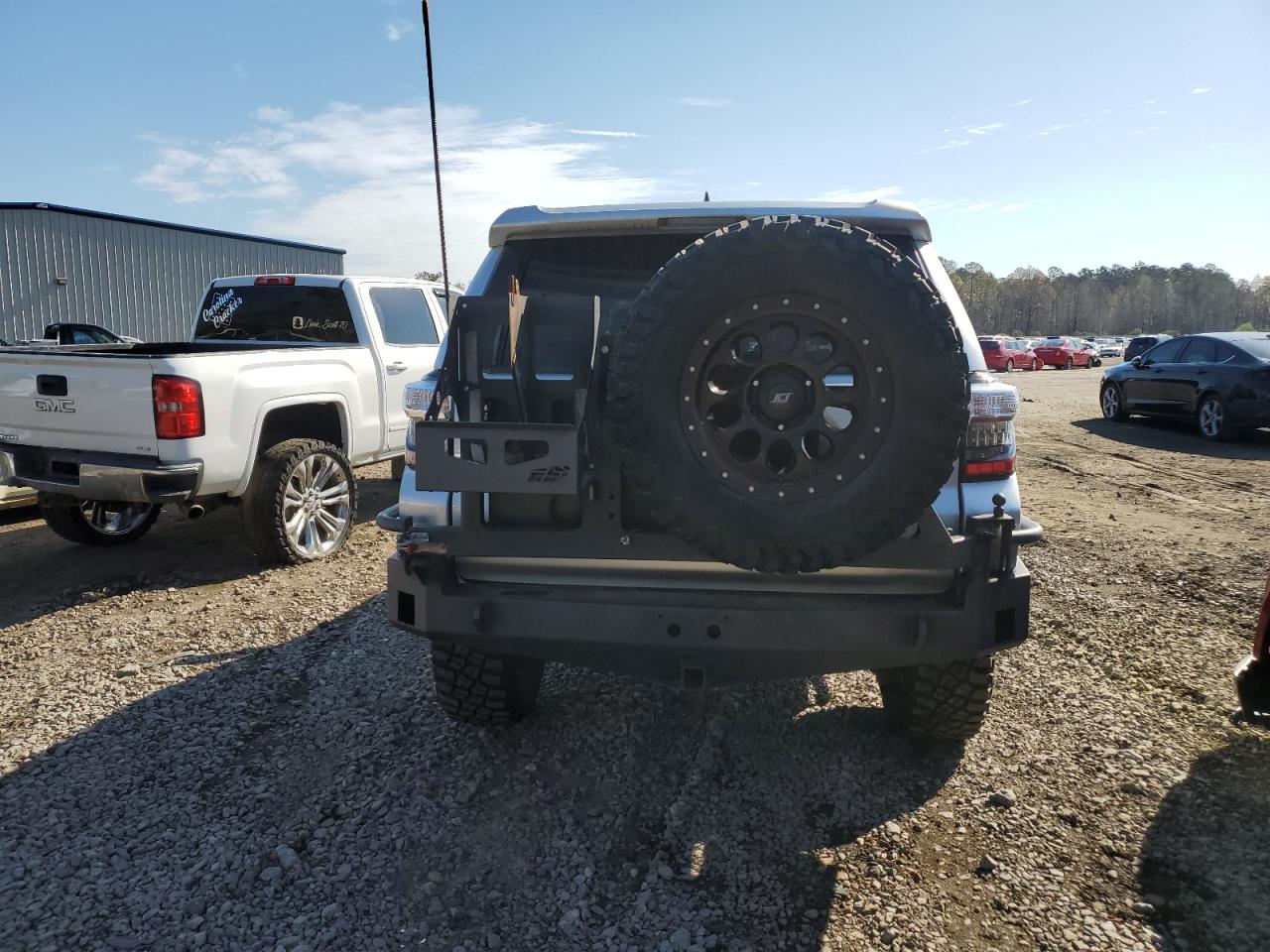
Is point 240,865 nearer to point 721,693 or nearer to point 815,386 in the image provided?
point 721,693

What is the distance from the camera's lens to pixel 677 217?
300cm

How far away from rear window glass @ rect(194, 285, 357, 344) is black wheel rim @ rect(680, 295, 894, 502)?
5346 millimetres

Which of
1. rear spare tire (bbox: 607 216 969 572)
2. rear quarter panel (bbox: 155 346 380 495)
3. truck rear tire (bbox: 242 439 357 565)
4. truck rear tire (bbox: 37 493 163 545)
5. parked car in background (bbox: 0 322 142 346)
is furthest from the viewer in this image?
parked car in background (bbox: 0 322 142 346)

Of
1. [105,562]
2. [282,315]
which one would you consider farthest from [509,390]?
[282,315]

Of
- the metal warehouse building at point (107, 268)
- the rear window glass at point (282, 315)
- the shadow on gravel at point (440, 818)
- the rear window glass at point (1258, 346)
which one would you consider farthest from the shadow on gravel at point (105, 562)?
the metal warehouse building at point (107, 268)

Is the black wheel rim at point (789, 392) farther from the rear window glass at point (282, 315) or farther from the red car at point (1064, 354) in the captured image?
the red car at point (1064, 354)

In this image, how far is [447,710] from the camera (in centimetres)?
334

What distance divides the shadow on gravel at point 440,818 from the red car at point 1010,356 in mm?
35626

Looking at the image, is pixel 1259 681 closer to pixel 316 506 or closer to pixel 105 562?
pixel 316 506

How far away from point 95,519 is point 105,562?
0.48 metres

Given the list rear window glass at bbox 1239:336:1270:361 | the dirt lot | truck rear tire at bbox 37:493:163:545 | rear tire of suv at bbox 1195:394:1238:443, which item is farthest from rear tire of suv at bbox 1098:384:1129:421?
truck rear tire at bbox 37:493:163:545

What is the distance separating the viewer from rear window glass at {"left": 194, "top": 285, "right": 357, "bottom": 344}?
7.04 meters

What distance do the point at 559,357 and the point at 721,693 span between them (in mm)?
1946

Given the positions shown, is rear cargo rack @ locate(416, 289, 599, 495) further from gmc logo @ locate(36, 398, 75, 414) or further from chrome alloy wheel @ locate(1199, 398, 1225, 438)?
chrome alloy wheel @ locate(1199, 398, 1225, 438)
